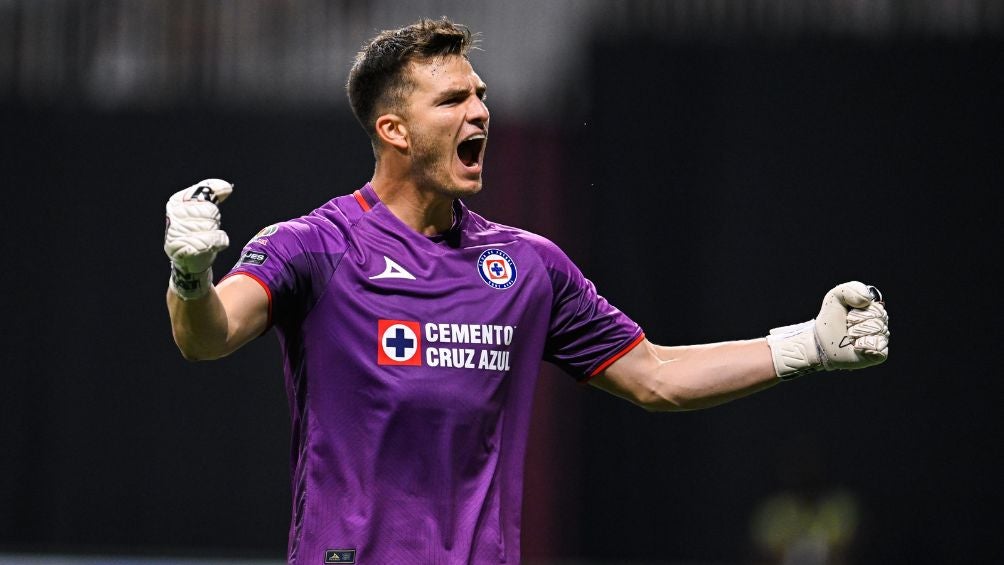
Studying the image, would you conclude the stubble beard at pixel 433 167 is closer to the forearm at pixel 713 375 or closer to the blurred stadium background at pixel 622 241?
the forearm at pixel 713 375

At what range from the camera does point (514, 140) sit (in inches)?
403

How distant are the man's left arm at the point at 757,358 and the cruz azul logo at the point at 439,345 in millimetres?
466

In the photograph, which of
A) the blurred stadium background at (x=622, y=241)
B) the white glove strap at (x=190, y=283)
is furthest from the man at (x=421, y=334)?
the blurred stadium background at (x=622, y=241)

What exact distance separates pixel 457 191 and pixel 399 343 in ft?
1.47

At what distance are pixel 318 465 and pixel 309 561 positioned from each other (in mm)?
214

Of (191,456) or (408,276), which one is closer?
(408,276)

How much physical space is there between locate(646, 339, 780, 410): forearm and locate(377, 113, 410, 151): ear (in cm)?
88

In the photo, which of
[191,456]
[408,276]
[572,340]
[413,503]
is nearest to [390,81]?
[408,276]

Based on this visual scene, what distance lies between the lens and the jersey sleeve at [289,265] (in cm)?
299

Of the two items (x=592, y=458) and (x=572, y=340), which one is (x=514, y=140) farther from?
(x=572, y=340)

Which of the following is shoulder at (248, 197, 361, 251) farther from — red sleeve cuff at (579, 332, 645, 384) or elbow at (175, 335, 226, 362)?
red sleeve cuff at (579, 332, 645, 384)

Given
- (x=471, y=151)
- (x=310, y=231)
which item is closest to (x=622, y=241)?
(x=471, y=151)

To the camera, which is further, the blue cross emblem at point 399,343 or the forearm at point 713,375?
the forearm at point 713,375

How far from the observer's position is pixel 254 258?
301 centimetres
